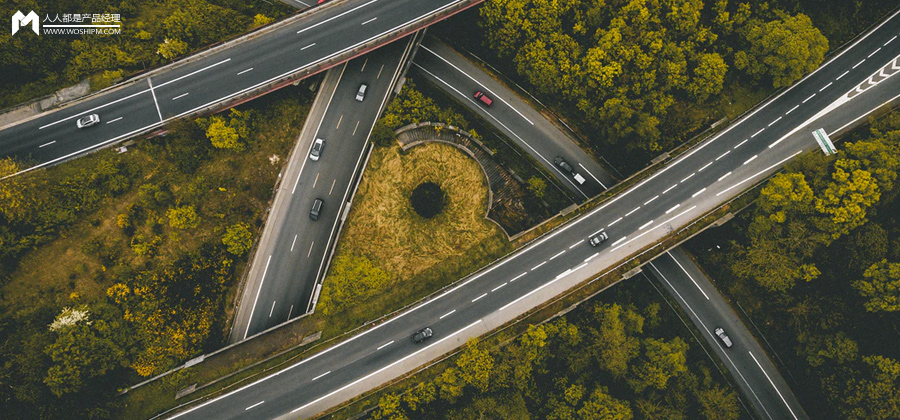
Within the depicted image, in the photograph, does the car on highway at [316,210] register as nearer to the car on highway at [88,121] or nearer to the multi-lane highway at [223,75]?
the multi-lane highway at [223,75]

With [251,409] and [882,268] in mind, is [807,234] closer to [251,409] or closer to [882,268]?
[882,268]

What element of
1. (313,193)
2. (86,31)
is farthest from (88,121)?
(313,193)

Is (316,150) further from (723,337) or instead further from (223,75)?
(723,337)

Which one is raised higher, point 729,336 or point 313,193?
point 313,193

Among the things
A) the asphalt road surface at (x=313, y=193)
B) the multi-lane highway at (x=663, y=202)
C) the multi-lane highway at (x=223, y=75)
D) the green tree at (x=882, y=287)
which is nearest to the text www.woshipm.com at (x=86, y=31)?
the multi-lane highway at (x=223, y=75)

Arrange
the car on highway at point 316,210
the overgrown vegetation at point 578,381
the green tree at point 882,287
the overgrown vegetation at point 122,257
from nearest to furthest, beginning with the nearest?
the green tree at point 882,287
the overgrown vegetation at point 122,257
the overgrown vegetation at point 578,381
the car on highway at point 316,210

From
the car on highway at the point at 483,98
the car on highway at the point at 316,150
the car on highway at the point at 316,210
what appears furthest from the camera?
the car on highway at the point at 483,98
